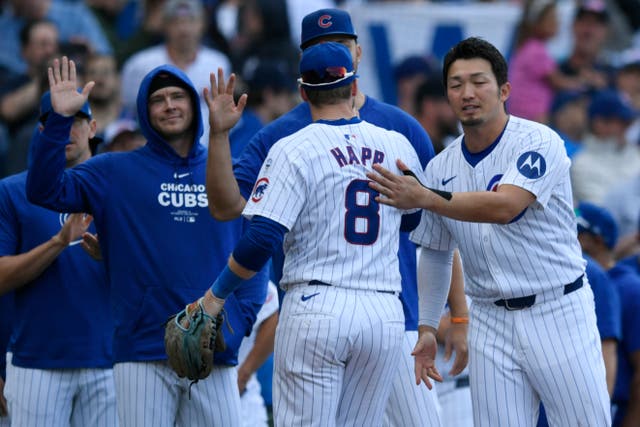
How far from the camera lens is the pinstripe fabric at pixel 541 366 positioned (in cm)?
573

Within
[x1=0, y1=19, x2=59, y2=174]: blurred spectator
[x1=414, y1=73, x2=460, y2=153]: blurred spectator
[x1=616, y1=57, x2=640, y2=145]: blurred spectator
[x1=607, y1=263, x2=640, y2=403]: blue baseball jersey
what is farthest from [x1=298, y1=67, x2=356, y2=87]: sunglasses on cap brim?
[x1=616, y1=57, x2=640, y2=145]: blurred spectator

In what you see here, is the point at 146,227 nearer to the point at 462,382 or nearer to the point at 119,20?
the point at 462,382

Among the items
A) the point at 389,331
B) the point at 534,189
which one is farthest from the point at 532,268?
the point at 389,331

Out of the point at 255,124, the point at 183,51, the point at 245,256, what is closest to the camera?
the point at 245,256

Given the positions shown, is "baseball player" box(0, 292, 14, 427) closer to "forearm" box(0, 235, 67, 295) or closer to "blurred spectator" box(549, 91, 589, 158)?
"forearm" box(0, 235, 67, 295)

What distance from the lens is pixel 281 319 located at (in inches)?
218

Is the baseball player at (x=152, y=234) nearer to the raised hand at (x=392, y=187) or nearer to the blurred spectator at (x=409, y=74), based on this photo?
the raised hand at (x=392, y=187)

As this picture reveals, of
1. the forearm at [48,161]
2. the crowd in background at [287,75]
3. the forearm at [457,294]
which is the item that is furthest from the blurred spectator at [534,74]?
the forearm at [48,161]

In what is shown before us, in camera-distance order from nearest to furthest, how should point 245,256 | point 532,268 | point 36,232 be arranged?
point 245,256
point 532,268
point 36,232

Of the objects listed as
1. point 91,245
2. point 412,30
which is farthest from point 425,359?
point 412,30

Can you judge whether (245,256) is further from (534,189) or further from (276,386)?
(534,189)

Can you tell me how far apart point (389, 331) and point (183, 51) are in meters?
5.67

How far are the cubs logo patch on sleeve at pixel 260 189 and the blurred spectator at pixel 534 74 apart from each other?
760 centimetres

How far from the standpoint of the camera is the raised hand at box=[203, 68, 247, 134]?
578cm
